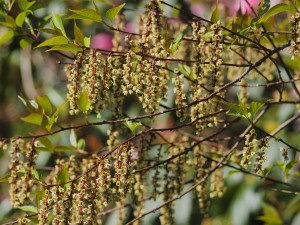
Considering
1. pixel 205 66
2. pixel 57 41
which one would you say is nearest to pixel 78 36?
pixel 57 41

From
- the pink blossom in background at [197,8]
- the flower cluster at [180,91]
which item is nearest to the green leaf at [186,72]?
the flower cluster at [180,91]

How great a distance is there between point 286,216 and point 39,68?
80.4 inches

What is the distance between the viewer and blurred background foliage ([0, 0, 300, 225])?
297 centimetres

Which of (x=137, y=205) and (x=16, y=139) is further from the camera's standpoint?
(x=137, y=205)

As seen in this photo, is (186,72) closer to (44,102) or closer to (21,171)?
(44,102)

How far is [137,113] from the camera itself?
10.7 feet

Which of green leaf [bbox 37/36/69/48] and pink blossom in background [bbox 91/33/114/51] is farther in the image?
pink blossom in background [bbox 91/33/114/51]

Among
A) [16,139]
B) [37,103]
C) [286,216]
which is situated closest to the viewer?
[16,139]

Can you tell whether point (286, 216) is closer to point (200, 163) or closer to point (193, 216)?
point (193, 216)

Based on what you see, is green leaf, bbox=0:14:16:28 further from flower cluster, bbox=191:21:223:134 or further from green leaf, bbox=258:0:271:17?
green leaf, bbox=258:0:271:17

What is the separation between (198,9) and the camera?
3.85 metres

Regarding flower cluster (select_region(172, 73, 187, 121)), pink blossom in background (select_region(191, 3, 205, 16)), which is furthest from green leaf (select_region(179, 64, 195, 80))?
pink blossom in background (select_region(191, 3, 205, 16))

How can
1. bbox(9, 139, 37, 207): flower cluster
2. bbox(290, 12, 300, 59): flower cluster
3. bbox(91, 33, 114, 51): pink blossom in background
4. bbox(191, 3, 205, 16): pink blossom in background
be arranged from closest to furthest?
bbox(290, 12, 300, 59): flower cluster
bbox(9, 139, 37, 207): flower cluster
bbox(191, 3, 205, 16): pink blossom in background
bbox(91, 33, 114, 51): pink blossom in background

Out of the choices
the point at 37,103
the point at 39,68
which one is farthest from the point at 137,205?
the point at 39,68
